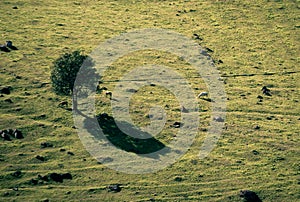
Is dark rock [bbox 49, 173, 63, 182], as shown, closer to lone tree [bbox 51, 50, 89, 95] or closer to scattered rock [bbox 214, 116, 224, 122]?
lone tree [bbox 51, 50, 89, 95]

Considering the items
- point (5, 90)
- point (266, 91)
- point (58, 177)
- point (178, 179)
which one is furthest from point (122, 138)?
point (266, 91)

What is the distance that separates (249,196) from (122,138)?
2005cm

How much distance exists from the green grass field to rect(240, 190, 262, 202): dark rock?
1.03m

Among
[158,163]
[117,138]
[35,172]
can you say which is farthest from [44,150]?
[158,163]

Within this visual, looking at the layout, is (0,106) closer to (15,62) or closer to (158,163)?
(15,62)

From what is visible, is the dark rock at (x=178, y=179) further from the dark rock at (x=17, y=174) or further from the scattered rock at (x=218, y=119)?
the dark rock at (x=17, y=174)

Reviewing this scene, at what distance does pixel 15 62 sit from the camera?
302ft

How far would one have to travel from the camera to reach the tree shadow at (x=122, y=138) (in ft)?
224

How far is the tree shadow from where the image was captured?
68.2 m

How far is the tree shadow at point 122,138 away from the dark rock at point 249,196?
45.1ft

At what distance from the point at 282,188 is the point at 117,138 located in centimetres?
2338

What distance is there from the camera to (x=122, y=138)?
70250mm

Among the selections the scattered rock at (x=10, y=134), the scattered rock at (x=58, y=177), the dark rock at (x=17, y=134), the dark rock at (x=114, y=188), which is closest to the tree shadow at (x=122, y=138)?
the dark rock at (x=114, y=188)

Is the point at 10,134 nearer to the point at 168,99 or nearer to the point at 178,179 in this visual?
the point at 178,179
